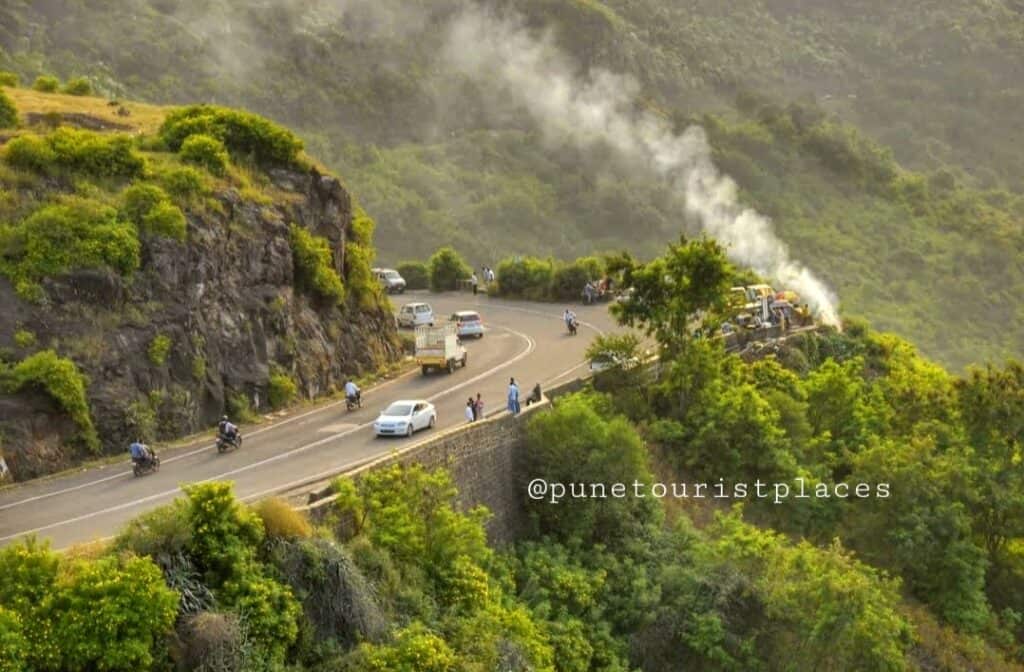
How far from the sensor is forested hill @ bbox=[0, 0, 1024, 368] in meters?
93.4

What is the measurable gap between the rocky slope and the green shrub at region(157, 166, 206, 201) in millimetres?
265

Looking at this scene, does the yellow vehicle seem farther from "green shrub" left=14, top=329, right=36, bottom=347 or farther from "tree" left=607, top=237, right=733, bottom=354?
"green shrub" left=14, top=329, right=36, bottom=347

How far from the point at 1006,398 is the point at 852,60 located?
11940cm

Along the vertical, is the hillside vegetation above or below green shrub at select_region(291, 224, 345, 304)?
below

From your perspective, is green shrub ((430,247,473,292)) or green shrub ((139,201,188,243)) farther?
green shrub ((430,247,473,292))

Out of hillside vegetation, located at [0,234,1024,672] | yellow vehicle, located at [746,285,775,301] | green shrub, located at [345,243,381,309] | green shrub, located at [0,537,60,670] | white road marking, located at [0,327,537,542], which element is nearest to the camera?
green shrub, located at [0,537,60,670]

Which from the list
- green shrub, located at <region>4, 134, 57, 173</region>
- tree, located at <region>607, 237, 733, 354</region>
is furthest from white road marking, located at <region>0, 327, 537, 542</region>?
green shrub, located at <region>4, 134, 57, 173</region>

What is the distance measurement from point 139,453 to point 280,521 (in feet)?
29.6

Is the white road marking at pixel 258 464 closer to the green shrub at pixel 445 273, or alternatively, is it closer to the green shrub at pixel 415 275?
the green shrub at pixel 445 273

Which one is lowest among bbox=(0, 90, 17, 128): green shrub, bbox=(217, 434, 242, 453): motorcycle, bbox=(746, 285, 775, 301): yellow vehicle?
bbox=(746, 285, 775, 301): yellow vehicle

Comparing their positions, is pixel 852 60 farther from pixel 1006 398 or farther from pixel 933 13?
pixel 1006 398

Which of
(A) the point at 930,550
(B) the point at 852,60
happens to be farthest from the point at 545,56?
(A) the point at 930,550

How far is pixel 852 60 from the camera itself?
146125 millimetres

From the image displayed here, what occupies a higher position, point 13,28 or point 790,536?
point 13,28
